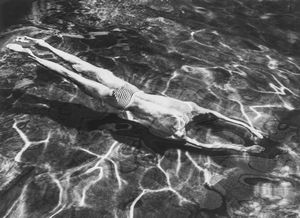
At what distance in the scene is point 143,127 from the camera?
4496 mm

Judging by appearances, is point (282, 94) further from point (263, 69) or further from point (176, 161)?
point (176, 161)

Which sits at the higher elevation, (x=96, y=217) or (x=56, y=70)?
(x=56, y=70)

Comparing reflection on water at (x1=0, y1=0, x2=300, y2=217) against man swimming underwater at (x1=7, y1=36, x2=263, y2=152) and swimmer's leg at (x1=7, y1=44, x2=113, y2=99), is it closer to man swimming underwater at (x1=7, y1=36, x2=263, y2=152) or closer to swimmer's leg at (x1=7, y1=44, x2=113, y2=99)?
man swimming underwater at (x1=7, y1=36, x2=263, y2=152)

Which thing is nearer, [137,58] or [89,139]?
[89,139]

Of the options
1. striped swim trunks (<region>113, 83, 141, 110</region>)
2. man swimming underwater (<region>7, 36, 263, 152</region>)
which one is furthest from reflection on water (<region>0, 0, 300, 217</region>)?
striped swim trunks (<region>113, 83, 141, 110</region>)

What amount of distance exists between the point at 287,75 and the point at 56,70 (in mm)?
3077

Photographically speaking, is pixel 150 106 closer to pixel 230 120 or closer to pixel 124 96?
pixel 124 96

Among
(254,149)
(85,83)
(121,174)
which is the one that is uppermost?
(85,83)

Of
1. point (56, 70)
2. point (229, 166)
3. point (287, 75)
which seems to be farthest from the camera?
point (287, 75)

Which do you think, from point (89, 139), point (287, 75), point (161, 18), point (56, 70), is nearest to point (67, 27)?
A: point (161, 18)

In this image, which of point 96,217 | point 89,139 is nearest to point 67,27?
point 89,139

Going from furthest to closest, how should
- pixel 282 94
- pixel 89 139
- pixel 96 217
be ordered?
pixel 282 94
pixel 89 139
pixel 96 217

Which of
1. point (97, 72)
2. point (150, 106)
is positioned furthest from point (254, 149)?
point (97, 72)

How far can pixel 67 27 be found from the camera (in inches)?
262
